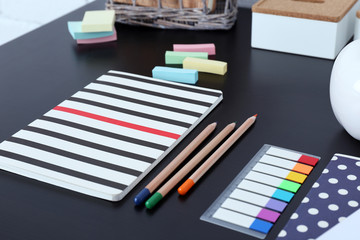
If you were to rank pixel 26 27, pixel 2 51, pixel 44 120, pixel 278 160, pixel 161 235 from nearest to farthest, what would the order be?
1. pixel 161 235
2. pixel 278 160
3. pixel 44 120
4. pixel 2 51
5. pixel 26 27

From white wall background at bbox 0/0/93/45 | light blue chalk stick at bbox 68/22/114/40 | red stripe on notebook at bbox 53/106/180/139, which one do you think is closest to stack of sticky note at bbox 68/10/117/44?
light blue chalk stick at bbox 68/22/114/40

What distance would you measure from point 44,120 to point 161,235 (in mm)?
310

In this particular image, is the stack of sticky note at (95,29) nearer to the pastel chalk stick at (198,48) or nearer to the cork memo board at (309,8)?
the pastel chalk stick at (198,48)

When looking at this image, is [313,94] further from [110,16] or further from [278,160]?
[110,16]

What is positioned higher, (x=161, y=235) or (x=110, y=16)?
(x=110, y=16)

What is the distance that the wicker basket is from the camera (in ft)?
3.62

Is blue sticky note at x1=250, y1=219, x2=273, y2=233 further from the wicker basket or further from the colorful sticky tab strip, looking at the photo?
the wicker basket

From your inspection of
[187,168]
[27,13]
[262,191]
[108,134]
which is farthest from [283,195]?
[27,13]

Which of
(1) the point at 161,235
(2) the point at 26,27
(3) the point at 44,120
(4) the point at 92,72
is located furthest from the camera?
(2) the point at 26,27

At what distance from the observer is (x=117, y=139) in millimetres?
769

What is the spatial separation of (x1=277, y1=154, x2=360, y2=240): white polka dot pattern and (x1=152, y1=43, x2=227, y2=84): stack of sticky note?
31cm

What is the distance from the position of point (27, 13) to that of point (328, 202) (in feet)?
5.18

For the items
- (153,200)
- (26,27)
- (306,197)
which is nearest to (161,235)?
(153,200)

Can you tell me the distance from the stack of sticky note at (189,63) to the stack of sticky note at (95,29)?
15 cm
